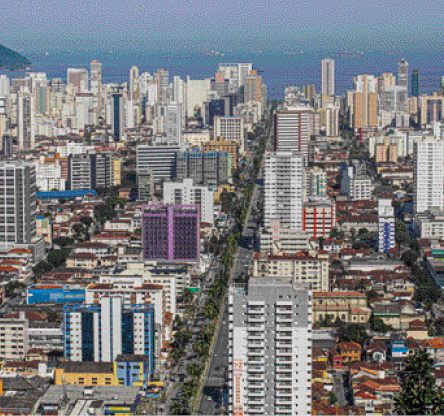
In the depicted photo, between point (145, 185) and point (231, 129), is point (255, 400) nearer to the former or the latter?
point (145, 185)

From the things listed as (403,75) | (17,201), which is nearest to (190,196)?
(17,201)

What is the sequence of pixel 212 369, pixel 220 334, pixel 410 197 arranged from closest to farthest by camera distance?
pixel 212 369
pixel 220 334
pixel 410 197

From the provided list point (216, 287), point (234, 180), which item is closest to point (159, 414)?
point (216, 287)

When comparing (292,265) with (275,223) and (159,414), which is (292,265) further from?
(159,414)

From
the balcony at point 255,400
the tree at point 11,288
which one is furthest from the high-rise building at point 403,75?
the balcony at point 255,400

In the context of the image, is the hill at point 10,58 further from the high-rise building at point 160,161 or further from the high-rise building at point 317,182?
the high-rise building at point 317,182
